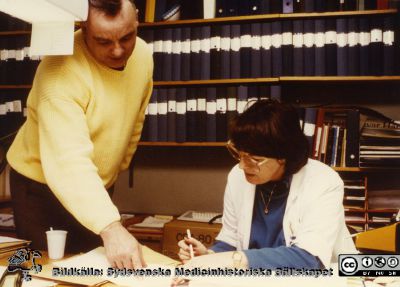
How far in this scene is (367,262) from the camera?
100 centimetres

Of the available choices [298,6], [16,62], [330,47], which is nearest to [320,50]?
[330,47]

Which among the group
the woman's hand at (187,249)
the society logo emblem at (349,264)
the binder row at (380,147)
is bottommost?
the woman's hand at (187,249)

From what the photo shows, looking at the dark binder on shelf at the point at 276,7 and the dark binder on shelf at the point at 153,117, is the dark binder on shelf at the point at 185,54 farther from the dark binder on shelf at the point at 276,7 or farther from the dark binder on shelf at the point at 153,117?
the dark binder on shelf at the point at 276,7

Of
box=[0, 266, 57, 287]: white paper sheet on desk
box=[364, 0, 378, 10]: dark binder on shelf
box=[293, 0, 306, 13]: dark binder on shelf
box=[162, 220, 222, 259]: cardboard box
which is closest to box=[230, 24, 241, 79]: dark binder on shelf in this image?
box=[293, 0, 306, 13]: dark binder on shelf

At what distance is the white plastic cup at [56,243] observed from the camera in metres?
1.25

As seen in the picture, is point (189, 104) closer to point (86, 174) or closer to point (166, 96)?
point (166, 96)

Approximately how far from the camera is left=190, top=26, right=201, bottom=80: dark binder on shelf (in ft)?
8.11

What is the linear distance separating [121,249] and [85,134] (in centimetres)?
34

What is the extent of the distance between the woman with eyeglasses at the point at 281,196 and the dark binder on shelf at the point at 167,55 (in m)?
1.21

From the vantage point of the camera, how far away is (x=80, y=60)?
1340 millimetres

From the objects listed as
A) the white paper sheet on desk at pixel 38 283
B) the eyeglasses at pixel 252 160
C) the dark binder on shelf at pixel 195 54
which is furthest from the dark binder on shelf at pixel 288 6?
the white paper sheet on desk at pixel 38 283

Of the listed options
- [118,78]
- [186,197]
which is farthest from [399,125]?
[118,78]

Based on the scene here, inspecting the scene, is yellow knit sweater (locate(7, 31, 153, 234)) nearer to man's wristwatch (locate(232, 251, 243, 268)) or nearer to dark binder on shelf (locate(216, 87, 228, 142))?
man's wristwatch (locate(232, 251, 243, 268))

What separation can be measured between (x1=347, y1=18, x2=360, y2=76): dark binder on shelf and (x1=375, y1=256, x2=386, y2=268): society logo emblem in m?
1.48
